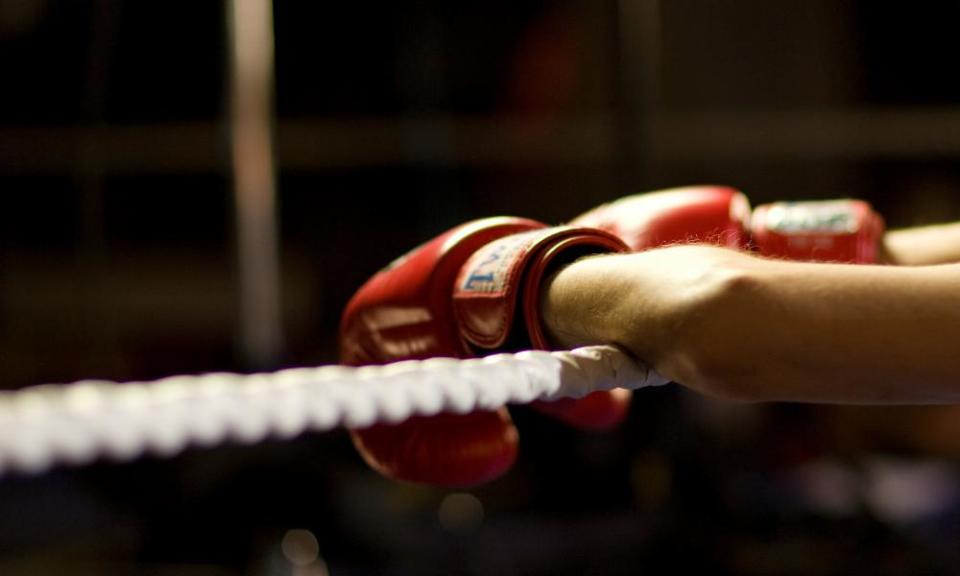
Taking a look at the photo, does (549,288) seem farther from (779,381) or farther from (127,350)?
(127,350)

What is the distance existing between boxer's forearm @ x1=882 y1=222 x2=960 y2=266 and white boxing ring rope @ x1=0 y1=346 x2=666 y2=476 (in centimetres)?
77

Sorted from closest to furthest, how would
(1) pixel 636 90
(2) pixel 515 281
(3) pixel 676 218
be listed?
(2) pixel 515 281 → (3) pixel 676 218 → (1) pixel 636 90

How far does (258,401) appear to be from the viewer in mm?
651

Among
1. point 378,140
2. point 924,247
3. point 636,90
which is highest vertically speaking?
point 636,90

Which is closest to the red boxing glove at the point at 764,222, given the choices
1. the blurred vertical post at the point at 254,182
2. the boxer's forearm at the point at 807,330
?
the boxer's forearm at the point at 807,330

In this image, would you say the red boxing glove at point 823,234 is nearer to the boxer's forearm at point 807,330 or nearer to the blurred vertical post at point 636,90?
the boxer's forearm at point 807,330

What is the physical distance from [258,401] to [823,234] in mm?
988

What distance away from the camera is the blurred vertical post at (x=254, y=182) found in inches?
111

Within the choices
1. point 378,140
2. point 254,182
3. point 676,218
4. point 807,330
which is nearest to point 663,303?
point 807,330

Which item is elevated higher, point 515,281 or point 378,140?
point 378,140

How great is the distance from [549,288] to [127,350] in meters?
3.84

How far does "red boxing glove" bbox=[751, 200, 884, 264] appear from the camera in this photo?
139 centimetres

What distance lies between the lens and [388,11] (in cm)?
462

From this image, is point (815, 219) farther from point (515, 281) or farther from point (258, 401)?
point (258, 401)
